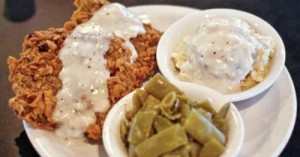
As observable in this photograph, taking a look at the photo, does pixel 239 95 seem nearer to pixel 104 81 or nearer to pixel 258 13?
pixel 104 81

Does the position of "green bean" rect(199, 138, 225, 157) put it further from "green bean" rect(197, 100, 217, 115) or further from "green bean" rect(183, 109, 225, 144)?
"green bean" rect(197, 100, 217, 115)

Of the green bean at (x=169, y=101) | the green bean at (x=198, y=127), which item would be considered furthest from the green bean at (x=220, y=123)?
the green bean at (x=169, y=101)

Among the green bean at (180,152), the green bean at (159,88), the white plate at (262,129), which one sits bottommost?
the white plate at (262,129)

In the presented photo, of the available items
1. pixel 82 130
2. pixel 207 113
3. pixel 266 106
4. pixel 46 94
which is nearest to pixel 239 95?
pixel 266 106

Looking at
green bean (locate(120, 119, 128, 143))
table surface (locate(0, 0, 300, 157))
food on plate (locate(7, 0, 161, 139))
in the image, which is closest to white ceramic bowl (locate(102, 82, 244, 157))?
green bean (locate(120, 119, 128, 143))

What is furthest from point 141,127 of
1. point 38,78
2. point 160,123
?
point 38,78

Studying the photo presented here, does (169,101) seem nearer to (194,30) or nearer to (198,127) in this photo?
(198,127)

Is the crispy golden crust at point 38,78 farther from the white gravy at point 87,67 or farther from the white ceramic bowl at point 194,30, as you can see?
the white ceramic bowl at point 194,30
